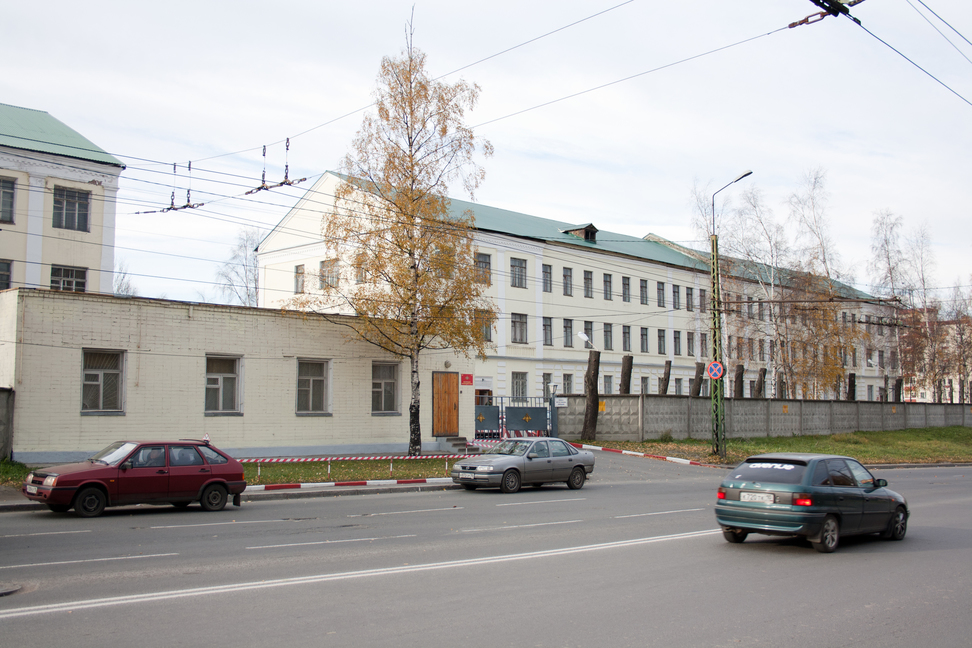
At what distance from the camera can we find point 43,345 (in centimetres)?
2220

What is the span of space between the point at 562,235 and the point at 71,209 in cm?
3220

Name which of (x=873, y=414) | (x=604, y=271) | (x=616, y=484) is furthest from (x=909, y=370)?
(x=616, y=484)

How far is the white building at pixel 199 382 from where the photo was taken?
72.3 ft

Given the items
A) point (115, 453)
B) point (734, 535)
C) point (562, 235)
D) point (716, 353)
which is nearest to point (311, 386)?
point (115, 453)

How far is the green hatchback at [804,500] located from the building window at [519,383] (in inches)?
1510

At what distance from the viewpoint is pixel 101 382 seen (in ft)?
76.6

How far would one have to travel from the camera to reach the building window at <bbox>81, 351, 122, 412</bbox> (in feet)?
75.8

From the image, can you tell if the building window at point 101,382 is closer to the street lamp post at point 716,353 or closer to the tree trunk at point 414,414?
the tree trunk at point 414,414

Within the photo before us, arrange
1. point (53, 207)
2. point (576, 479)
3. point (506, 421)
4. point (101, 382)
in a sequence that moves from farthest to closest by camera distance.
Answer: point (506, 421), point (53, 207), point (101, 382), point (576, 479)

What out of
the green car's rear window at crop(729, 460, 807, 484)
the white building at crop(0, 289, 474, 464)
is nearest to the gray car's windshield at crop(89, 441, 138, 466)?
the white building at crop(0, 289, 474, 464)

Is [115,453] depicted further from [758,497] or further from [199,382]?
[758,497]

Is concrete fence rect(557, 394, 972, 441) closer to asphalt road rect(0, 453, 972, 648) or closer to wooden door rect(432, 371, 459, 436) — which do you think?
wooden door rect(432, 371, 459, 436)

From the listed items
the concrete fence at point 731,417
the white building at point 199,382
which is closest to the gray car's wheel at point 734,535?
the white building at point 199,382

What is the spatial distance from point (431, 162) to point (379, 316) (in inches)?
237
